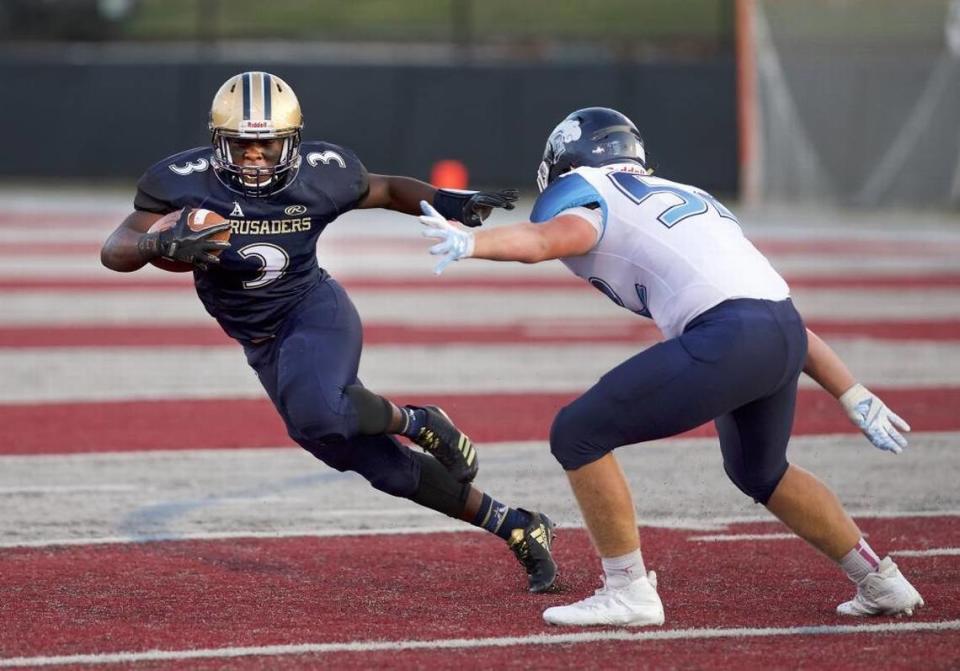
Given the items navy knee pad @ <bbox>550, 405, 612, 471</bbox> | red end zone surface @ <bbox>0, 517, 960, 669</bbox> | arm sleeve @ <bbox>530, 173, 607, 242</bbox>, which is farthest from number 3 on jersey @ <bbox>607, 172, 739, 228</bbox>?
red end zone surface @ <bbox>0, 517, 960, 669</bbox>

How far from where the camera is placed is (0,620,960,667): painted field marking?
4473 millimetres

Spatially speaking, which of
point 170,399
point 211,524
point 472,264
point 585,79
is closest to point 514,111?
point 585,79

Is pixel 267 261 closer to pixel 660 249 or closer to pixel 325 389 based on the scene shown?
pixel 325 389

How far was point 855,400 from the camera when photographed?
504 centimetres

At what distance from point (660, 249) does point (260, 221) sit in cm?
145

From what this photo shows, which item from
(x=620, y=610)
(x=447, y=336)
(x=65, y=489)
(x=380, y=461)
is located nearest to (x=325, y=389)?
(x=380, y=461)

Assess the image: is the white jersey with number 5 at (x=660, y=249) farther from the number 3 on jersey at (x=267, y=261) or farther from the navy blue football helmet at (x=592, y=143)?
the number 3 on jersey at (x=267, y=261)

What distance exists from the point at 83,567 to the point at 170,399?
3.57 metres

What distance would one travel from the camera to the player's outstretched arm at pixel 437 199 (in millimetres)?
5660

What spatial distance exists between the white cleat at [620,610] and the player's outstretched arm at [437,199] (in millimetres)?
1470

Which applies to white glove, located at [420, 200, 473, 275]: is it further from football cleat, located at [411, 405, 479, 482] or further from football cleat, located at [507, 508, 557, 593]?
football cleat, located at [507, 508, 557, 593]

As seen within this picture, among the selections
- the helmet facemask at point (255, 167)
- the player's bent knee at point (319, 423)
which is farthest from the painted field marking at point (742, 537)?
the helmet facemask at point (255, 167)

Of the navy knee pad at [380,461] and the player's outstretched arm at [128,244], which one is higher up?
the player's outstretched arm at [128,244]

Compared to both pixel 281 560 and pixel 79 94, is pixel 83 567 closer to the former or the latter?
pixel 281 560
